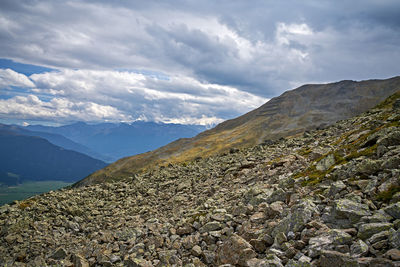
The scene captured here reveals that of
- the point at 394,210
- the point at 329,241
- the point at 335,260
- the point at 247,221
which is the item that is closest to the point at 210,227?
the point at 247,221

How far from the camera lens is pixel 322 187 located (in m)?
20.2

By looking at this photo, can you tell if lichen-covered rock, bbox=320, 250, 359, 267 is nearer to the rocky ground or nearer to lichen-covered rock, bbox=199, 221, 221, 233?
the rocky ground

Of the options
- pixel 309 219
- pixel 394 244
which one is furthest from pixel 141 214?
pixel 394 244

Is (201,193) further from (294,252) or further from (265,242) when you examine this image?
(294,252)

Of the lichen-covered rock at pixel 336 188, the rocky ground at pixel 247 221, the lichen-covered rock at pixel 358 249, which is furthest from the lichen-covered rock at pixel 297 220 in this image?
the lichen-covered rock at pixel 358 249

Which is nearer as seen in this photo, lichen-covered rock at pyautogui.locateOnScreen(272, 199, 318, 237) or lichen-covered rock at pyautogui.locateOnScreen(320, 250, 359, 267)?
lichen-covered rock at pyautogui.locateOnScreen(320, 250, 359, 267)

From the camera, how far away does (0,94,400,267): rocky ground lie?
12906 mm

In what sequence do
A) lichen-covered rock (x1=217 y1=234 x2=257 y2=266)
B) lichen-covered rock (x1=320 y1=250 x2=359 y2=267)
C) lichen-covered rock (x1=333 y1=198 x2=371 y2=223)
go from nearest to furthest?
lichen-covered rock (x1=320 y1=250 x2=359 y2=267), lichen-covered rock (x1=333 y1=198 x2=371 y2=223), lichen-covered rock (x1=217 y1=234 x2=257 y2=266)

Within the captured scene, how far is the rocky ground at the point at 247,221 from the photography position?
508 inches

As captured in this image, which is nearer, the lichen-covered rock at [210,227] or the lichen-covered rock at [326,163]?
the lichen-covered rock at [210,227]

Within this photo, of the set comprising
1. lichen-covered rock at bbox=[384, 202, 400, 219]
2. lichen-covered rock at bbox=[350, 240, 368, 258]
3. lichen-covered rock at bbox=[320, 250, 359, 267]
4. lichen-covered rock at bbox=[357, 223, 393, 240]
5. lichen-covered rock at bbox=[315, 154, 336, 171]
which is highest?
lichen-covered rock at bbox=[315, 154, 336, 171]

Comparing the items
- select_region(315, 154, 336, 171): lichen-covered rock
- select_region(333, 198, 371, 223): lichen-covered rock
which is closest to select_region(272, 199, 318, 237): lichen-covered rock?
select_region(333, 198, 371, 223): lichen-covered rock

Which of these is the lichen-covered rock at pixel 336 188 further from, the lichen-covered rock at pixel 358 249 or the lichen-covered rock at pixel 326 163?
the lichen-covered rock at pixel 326 163

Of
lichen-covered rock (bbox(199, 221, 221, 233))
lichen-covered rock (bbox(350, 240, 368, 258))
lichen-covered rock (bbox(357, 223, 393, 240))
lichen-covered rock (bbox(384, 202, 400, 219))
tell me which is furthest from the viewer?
lichen-covered rock (bbox(199, 221, 221, 233))
